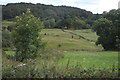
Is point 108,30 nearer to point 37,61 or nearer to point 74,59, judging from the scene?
point 74,59

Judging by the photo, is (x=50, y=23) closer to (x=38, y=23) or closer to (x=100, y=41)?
(x=100, y=41)

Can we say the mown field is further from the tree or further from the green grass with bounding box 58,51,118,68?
the tree

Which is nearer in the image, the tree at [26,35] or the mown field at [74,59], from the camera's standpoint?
the mown field at [74,59]

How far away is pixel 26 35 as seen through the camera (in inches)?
650

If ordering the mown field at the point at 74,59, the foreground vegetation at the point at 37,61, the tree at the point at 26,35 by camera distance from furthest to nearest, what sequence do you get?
1. the tree at the point at 26,35
2. the mown field at the point at 74,59
3. the foreground vegetation at the point at 37,61

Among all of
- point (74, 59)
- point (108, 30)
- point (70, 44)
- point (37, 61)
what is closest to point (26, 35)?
point (37, 61)

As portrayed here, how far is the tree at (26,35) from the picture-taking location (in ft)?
53.6

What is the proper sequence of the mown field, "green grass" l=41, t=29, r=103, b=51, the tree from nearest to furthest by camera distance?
the mown field < the tree < "green grass" l=41, t=29, r=103, b=51

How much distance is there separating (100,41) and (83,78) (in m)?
36.5

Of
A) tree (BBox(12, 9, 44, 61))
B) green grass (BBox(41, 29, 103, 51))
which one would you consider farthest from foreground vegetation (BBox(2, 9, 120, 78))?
green grass (BBox(41, 29, 103, 51))

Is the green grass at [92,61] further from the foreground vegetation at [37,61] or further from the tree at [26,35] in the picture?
the tree at [26,35]

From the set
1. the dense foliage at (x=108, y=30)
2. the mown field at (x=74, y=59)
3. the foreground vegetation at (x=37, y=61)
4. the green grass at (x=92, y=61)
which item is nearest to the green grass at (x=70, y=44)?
the mown field at (x=74, y=59)

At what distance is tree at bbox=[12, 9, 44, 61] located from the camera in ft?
53.6

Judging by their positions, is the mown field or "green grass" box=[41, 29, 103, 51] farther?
"green grass" box=[41, 29, 103, 51]
